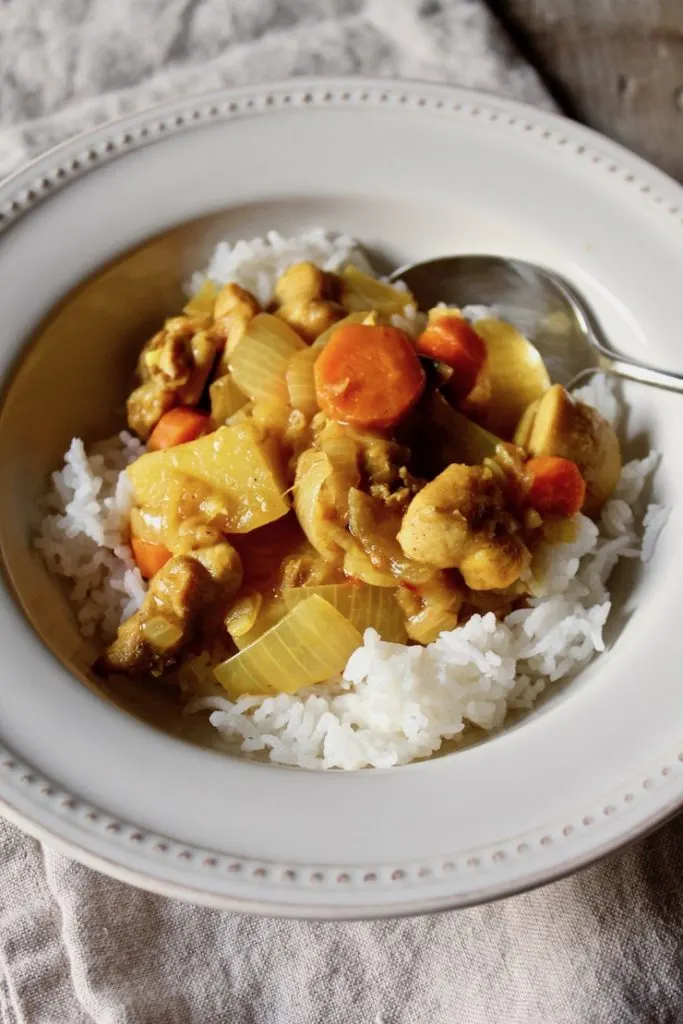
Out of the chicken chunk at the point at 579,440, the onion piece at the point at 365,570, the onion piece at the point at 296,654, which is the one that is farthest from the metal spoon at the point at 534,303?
the onion piece at the point at 296,654

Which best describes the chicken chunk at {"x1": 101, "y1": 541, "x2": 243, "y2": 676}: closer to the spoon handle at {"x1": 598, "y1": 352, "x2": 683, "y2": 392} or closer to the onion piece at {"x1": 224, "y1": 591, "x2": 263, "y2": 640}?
the onion piece at {"x1": 224, "y1": 591, "x2": 263, "y2": 640}

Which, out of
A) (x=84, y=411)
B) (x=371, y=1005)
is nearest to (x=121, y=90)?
(x=84, y=411)

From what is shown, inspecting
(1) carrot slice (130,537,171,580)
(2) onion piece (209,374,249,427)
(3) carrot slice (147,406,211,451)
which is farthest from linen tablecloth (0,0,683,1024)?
(2) onion piece (209,374,249,427)

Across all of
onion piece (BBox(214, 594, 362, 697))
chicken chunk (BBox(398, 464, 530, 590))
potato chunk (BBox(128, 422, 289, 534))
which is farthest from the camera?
potato chunk (BBox(128, 422, 289, 534))

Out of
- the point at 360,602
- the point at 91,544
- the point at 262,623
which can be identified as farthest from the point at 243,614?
the point at 91,544

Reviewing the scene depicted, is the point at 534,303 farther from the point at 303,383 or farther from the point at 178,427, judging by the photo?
the point at 178,427

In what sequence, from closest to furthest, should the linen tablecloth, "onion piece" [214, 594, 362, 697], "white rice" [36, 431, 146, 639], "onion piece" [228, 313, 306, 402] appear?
the linen tablecloth → "onion piece" [214, 594, 362, 697] → "white rice" [36, 431, 146, 639] → "onion piece" [228, 313, 306, 402]
